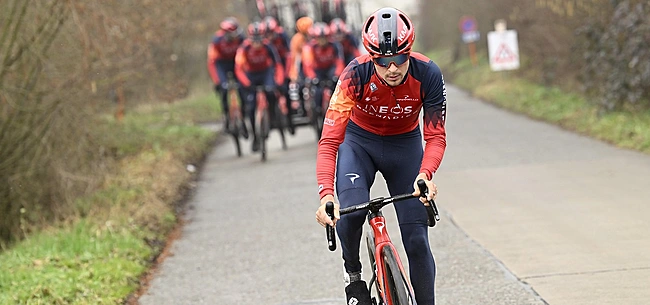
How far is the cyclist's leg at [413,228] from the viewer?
208 inches

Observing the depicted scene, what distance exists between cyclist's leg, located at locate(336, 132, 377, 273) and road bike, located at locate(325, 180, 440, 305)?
0.13 metres

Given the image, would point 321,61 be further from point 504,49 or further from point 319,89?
point 504,49

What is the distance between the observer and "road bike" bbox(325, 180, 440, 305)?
15.7ft

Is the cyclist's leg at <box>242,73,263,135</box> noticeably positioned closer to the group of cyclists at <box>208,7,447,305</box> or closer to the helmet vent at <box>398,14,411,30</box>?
the group of cyclists at <box>208,7,447,305</box>

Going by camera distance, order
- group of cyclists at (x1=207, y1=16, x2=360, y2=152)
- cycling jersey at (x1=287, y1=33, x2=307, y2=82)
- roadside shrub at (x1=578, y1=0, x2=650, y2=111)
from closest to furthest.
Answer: roadside shrub at (x1=578, y1=0, x2=650, y2=111), group of cyclists at (x1=207, y1=16, x2=360, y2=152), cycling jersey at (x1=287, y1=33, x2=307, y2=82)

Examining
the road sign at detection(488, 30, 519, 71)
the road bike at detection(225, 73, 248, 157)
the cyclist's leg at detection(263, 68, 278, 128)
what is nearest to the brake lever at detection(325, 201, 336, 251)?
the cyclist's leg at detection(263, 68, 278, 128)

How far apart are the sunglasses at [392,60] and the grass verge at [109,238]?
3.05 metres

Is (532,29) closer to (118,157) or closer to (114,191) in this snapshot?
(118,157)

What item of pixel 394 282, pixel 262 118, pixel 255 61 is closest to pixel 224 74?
pixel 255 61

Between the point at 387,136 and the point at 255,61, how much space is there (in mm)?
10512

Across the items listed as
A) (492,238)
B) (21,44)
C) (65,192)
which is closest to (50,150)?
(65,192)

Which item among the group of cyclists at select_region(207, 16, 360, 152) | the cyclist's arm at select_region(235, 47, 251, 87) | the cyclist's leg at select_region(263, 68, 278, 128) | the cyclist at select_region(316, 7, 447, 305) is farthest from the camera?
the cyclist's leg at select_region(263, 68, 278, 128)

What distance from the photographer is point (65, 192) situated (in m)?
12.1

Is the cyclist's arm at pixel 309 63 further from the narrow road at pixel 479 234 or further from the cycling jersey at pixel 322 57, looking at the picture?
the narrow road at pixel 479 234
